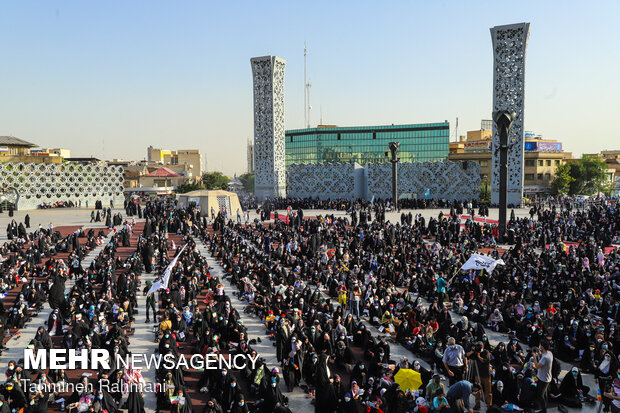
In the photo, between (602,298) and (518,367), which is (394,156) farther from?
(518,367)

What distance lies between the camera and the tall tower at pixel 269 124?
161 feet

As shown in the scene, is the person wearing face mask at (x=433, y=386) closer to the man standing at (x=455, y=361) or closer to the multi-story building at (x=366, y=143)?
the man standing at (x=455, y=361)

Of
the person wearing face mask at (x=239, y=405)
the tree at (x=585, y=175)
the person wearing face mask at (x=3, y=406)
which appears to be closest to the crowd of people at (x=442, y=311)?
the person wearing face mask at (x=239, y=405)

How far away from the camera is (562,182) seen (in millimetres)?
54219

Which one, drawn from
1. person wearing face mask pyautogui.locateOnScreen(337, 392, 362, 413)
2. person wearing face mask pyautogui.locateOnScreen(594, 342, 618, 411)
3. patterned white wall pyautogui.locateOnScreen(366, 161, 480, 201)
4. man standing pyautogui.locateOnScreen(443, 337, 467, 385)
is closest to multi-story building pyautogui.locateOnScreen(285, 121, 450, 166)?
patterned white wall pyautogui.locateOnScreen(366, 161, 480, 201)

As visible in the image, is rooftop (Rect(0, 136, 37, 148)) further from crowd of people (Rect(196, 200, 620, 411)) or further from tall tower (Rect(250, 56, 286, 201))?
A: crowd of people (Rect(196, 200, 620, 411))

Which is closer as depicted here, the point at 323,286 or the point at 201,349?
the point at 201,349

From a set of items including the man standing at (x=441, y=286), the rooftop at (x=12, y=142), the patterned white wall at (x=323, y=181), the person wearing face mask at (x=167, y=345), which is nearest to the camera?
the person wearing face mask at (x=167, y=345)

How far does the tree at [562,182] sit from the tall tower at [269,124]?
101ft

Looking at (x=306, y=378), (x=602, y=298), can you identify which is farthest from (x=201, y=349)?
(x=602, y=298)

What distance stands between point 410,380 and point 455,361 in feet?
3.49

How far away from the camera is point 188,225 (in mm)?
27797

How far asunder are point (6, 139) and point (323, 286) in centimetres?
5959

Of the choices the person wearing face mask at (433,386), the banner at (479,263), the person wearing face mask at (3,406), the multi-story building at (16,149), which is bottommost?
the person wearing face mask at (3,406)
